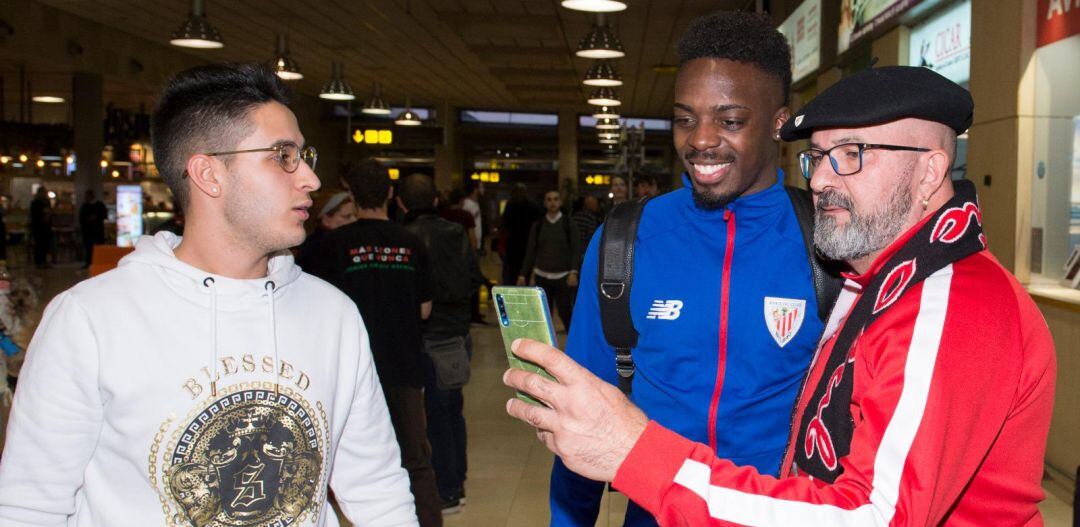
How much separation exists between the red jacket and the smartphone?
0.60 feet

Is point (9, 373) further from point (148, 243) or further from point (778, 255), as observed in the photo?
point (778, 255)

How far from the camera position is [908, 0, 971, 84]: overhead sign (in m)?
6.12

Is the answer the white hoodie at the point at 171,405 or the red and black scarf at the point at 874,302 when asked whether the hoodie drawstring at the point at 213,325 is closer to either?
the white hoodie at the point at 171,405

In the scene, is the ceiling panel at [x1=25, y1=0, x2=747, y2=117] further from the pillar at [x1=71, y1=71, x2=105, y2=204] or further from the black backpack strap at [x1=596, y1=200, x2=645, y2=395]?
the black backpack strap at [x1=596, y1=200, x2=645, y2=395]

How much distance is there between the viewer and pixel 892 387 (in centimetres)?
113

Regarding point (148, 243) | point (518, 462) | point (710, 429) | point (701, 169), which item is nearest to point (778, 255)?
point (701, 169)

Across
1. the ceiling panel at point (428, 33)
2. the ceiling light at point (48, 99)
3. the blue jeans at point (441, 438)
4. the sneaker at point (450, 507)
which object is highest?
the ceiling panel at point (428, 33)

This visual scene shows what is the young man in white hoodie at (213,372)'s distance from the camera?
1525 millimetres

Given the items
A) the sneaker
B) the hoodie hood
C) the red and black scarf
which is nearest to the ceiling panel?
the sneaker

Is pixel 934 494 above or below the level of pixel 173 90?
below

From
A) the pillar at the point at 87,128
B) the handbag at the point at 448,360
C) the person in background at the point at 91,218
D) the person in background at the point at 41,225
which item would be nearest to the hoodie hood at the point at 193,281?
the handbag at the point at 448,360

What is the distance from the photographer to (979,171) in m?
5.84

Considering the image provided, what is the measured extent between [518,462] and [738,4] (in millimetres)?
8441

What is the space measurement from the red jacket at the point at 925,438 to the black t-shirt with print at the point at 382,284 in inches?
114
